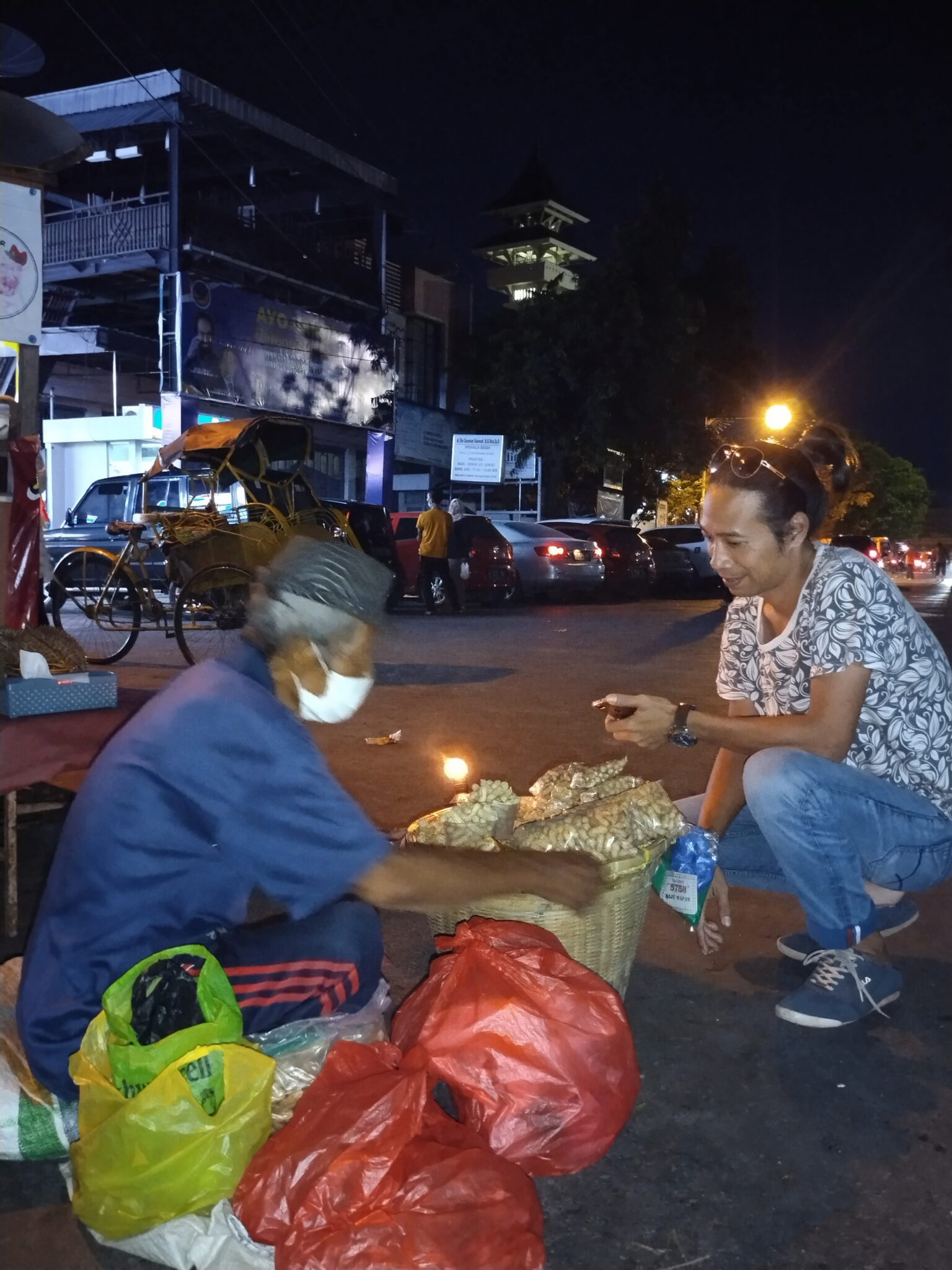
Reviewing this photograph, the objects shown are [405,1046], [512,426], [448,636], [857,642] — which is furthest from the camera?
[512,426]

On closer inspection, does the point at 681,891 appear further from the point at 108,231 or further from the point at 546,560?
the point at 108,231

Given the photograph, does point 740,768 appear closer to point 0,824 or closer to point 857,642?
point 857,642

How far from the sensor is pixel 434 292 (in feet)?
105

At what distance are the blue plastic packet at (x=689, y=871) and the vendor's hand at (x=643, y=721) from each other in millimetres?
295

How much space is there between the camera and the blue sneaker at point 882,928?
331 cm

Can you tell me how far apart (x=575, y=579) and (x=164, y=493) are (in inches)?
319

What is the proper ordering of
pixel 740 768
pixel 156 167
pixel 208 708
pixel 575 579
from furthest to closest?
pixel 156 167 → pixel 575 579 → pixel 740 768 → pixel 208 708

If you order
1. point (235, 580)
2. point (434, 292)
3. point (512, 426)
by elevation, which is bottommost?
point (235, 580)

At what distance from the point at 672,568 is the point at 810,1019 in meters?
20.4

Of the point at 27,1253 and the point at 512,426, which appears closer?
the point at 27,1253

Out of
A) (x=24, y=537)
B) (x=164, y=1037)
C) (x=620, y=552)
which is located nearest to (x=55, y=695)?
(x=164, y=1037)

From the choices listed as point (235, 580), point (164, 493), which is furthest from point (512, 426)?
point (235, 580)

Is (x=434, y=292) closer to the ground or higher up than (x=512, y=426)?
higher up

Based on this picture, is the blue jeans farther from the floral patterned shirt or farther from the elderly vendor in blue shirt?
the elderly vendor in blue shirt
